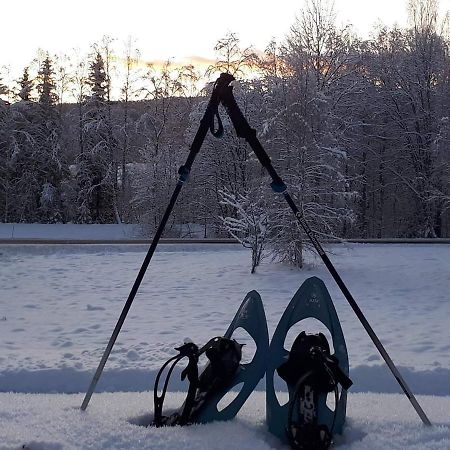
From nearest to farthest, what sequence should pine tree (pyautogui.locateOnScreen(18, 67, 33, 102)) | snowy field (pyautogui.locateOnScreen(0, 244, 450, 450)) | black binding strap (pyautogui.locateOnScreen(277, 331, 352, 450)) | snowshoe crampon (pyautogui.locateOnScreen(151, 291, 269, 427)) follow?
1. black binding strap (pyautogui.locateOnScreen(277, 331, 352, 450))
2. snowy field (pyautogui.locateOnScreen(0, 244, 450, 450))
3. snowshoe crampon (pyautogui.locateOnScreen(151, 291, 269, 427))
4. pine tree (pyautogui.locateOnScreen(18, 67, 33, 102))

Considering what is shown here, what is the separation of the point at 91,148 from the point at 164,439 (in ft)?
118

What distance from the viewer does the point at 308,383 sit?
3615 millimetres

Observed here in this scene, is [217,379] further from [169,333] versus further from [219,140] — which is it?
[219,140]

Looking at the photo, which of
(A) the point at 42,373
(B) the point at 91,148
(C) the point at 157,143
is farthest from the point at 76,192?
(A) the point at 42,373

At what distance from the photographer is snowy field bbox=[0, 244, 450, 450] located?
3.61 meters

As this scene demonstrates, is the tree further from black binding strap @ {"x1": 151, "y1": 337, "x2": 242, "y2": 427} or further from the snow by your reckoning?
the snow

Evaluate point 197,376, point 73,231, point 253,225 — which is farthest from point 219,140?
point 197,376

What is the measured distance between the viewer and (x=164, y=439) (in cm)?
346

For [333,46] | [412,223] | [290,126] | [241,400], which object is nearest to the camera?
[241,400]

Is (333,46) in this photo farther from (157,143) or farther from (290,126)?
(157,143)

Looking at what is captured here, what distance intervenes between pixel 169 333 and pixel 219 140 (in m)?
24.4

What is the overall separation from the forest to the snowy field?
21.6ft

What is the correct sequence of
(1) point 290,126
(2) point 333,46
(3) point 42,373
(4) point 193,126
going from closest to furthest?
(3) point 42,373 → (1) point 290,126 → (2) point 333,46 → (4) point 193,126

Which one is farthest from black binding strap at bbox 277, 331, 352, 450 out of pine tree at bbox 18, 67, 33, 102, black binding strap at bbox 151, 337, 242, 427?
pine tree at bbox 18, 67, 33, 102
